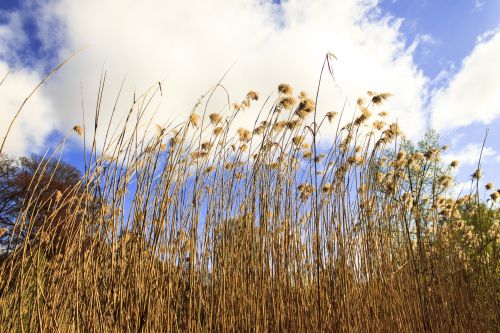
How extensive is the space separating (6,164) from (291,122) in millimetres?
14250

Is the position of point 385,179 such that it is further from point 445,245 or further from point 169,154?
point 169,154

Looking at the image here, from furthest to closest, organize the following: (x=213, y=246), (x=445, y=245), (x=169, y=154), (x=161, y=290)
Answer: (x=445, y=245) → (x=213, y=246) → (x=169, y=154) → (x=161, y=290)

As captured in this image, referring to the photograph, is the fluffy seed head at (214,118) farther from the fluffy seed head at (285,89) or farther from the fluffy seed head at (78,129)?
the fluffy seed head at (78,129)

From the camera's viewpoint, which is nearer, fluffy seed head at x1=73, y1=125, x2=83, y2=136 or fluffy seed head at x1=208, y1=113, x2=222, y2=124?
fluffy seed head at x1=73, y1=125, x2=83, y2=136

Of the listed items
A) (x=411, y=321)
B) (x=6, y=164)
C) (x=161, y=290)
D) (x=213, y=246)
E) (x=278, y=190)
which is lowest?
(x=411, y=321)

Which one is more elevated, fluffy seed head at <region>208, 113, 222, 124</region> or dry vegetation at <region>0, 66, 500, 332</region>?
fluffy seed head at <region>208, 113, 222, 124</region>

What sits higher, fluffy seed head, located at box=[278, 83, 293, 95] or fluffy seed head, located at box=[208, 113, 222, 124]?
fluffy seed head, located at box=[278, 83, 293, 95]

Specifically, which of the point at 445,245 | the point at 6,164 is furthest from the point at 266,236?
the point at 6,164

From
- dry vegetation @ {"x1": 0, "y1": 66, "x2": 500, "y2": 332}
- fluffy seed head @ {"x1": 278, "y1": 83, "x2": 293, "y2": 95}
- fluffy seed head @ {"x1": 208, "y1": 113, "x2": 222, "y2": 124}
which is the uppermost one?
fluffy seed head @ {"x1": 278, "y1": 83, "x2": 293, "y2": 95}

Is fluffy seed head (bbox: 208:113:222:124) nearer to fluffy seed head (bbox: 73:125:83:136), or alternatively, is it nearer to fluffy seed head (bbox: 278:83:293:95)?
fluffy seed head (bbox: 278:83:293:95)

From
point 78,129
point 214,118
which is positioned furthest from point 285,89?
point 78,129

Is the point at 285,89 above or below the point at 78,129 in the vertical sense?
above

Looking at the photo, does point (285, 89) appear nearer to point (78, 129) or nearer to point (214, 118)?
point (214, 118)

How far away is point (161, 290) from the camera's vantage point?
175 centimetres
